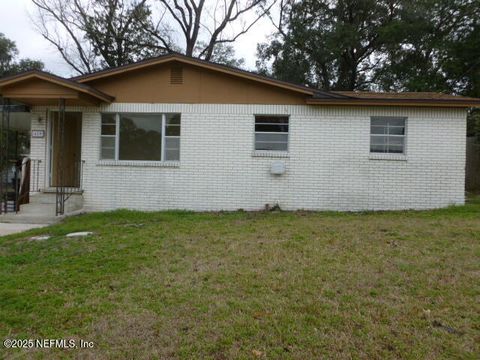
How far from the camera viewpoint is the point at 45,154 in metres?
10.1

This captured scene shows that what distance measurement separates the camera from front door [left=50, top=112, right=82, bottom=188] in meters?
10.2

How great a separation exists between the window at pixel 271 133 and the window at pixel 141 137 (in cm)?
211

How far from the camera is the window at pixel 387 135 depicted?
965 centimetres

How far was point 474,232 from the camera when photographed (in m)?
6.38

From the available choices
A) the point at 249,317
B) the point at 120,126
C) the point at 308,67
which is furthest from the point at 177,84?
the point at 308,67

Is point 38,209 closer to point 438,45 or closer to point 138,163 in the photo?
point 138,163

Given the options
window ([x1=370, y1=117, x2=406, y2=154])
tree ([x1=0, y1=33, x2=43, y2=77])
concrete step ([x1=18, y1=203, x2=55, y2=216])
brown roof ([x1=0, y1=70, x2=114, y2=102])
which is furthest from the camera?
tree ([x1=0, y1=33, x2=43, y2=77])

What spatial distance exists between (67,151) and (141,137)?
8.32 ft

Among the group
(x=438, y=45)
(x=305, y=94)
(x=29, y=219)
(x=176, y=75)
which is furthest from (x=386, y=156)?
(x=438, y=45)

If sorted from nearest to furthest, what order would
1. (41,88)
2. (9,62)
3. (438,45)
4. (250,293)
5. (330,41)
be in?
1. (250,293)
2. (41,88)
3. (438,45)
4. (330,41)
5. (9,62)

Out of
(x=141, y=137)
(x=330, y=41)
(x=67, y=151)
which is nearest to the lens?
(x=141, y=137)

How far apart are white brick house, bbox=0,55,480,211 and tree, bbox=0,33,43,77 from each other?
72.4 ft

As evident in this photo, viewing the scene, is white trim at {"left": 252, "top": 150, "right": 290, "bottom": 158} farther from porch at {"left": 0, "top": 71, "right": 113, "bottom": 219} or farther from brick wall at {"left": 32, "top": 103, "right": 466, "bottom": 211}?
porch at {"left": 0, "top": 71, "right": 113, "bottom": 219}

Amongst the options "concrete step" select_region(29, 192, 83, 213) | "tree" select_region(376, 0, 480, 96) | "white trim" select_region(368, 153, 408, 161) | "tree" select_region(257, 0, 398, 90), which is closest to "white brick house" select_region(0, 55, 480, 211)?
"white trim" select_region(368, 153, 408, 161)
